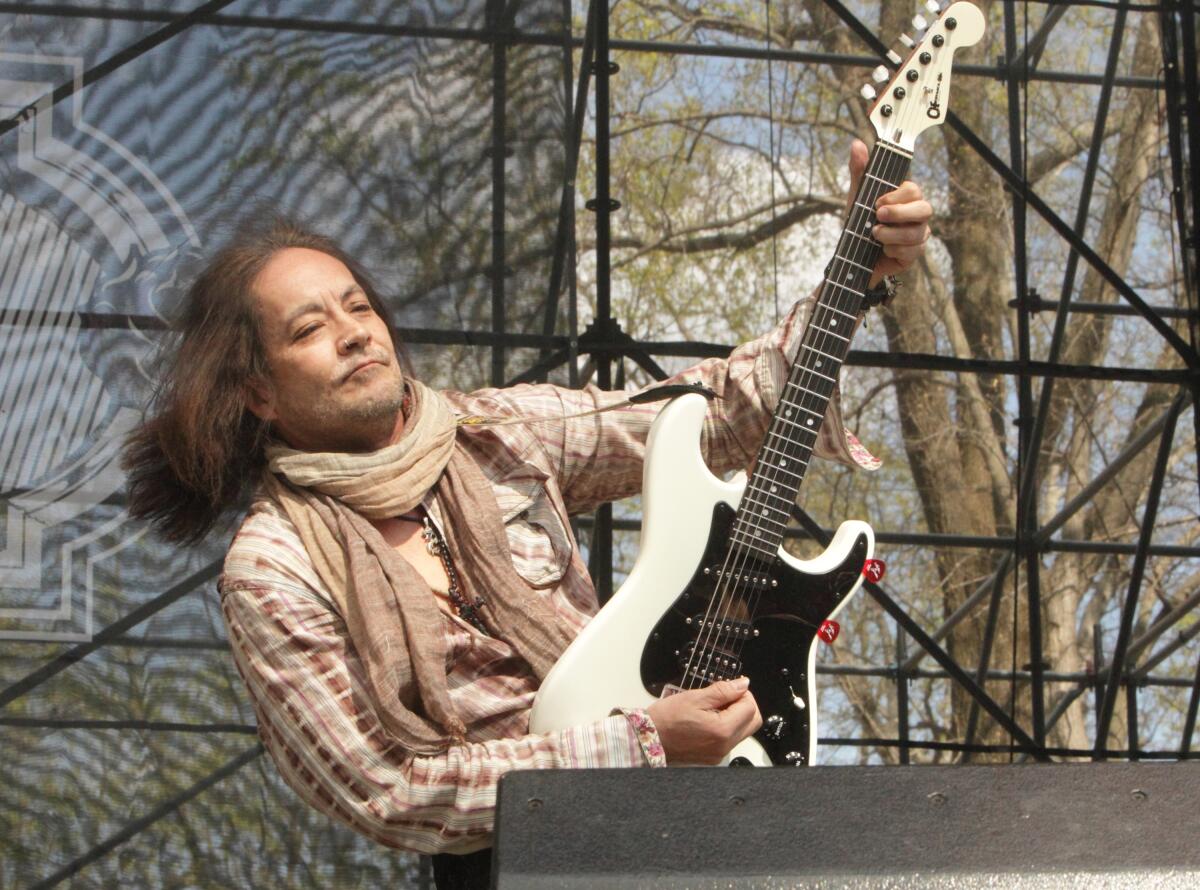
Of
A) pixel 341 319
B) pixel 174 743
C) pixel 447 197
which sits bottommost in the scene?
pixel 174 743

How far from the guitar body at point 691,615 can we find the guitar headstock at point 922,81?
0.47 meters

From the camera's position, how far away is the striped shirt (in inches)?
78.8

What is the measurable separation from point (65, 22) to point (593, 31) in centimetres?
138

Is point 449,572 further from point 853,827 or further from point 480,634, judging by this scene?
point 853,827

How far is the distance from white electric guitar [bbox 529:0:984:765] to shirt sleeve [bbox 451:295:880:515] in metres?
0.05

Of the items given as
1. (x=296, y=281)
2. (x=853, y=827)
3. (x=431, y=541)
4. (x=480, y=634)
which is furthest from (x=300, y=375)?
(x=853, y=827)

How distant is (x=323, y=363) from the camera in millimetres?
2279

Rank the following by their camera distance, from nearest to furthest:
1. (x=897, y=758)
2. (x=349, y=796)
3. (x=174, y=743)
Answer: (x=349, y=796), (x=174, y=743), (x=897, y=758)

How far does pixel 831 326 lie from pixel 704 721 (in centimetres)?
57

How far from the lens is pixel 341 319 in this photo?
7.59ft

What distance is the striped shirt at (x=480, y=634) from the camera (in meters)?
2.00

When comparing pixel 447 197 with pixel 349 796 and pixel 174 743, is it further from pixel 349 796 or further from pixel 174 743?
pixel 349 796

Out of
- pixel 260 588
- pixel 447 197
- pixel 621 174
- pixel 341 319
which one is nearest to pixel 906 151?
pixel 341 319

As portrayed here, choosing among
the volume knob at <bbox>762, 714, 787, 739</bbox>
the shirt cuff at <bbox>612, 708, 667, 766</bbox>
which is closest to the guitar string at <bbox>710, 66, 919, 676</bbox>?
the volume knob at <bbox>762, 714, 787, 739</bbox>
